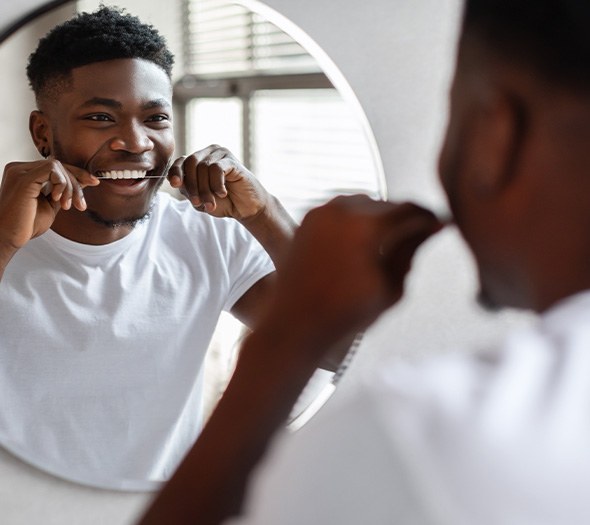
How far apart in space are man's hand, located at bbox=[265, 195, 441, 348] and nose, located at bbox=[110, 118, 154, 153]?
27cm

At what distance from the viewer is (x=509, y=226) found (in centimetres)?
30

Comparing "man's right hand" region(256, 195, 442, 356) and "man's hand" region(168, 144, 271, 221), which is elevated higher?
"man's right hand" region(256, 195, 442, 356)

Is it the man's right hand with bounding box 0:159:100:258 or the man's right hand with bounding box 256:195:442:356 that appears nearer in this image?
the man's right hand with bounding box 256:195:442:356

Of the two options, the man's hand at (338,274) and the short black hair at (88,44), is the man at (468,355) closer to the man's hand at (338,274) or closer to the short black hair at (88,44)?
the man's hand at (338,274)

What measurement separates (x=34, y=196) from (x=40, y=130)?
0.05m

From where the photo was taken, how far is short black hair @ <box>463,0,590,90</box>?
0.95 ft

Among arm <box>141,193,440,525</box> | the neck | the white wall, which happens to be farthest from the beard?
arm <box>141,193,440,525</box>

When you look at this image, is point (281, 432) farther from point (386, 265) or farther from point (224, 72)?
point (224, 72)

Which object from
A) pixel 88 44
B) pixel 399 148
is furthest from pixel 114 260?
pixel 399 148

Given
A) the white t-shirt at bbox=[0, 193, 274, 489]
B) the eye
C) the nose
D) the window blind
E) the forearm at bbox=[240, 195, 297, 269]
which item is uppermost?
the window blind

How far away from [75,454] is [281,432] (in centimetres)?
36

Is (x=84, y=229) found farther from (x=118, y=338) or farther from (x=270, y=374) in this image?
(x=270, y=374)

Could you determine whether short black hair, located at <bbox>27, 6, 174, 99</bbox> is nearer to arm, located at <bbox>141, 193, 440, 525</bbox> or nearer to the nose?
the nose

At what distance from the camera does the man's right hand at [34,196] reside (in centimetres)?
57
